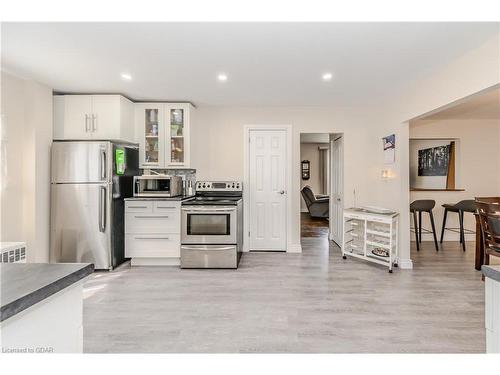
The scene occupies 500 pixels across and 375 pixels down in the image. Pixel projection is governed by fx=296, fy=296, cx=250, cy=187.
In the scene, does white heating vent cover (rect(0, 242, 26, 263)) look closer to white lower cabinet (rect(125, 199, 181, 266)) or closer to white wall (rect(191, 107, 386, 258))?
white lower cabinet (rect(125, 199, 181, 266))

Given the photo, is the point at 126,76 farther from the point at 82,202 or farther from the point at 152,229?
the point at 152,229

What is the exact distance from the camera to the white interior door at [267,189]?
4840 millimetres

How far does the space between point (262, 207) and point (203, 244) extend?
1.30m

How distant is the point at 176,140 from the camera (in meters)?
4.50

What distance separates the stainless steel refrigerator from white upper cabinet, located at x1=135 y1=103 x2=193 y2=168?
2.27 ft

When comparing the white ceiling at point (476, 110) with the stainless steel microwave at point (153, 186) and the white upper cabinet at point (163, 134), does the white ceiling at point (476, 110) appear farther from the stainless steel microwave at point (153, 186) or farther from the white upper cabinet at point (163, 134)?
the stainless steel microwave at point (153, 186)

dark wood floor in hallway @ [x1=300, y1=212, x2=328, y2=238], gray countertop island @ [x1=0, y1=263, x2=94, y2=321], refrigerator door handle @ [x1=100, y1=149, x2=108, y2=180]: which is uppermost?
refrigerator door handle @ [x1=100, y1=149, x2=108, y2=180]

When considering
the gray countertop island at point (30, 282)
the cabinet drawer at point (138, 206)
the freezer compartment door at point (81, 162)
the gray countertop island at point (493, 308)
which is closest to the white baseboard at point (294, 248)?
the cabinet drawer at point (138, 206)

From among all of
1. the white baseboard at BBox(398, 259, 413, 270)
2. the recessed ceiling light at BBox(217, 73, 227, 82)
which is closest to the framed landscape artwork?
the white baseboard at BBox(398, 259, 413, 270)

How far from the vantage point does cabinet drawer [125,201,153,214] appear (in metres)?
3.99

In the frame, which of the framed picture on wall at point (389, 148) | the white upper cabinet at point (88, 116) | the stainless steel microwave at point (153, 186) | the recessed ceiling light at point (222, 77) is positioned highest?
the recessed ceiling light at point (222, 77)

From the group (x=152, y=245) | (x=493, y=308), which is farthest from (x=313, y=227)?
(x=493, y=308)

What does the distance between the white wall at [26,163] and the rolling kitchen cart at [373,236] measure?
4.09 metres
